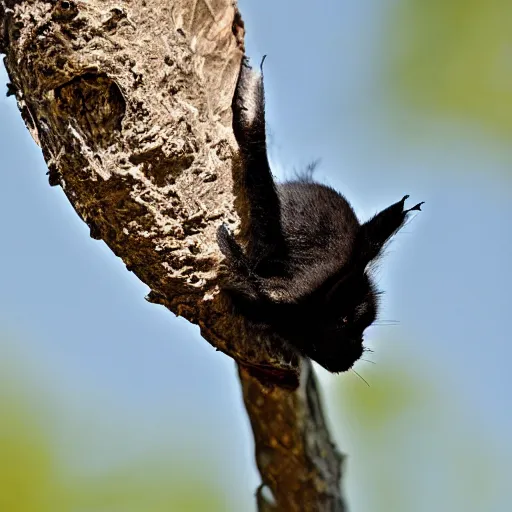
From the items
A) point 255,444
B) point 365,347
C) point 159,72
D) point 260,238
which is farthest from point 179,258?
point 255,444

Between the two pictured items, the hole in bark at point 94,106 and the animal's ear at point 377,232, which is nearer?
the hole in bark at point 94,106

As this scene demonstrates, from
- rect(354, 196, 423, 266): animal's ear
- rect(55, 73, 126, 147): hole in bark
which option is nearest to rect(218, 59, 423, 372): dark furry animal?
rect(354, 196, 423, 266): animal's ear

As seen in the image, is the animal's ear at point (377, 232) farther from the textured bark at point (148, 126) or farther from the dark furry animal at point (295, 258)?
the textured bark at point (148, 126)

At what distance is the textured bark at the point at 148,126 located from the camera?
7.41ft

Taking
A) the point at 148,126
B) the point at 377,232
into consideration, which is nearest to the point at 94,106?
the point at 148,126

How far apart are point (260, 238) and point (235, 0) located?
2.53 feet

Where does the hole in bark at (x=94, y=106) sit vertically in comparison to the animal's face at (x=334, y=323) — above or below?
above

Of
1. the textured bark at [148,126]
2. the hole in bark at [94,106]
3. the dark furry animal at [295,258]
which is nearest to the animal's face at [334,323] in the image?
the dark furry animal at [295,258]

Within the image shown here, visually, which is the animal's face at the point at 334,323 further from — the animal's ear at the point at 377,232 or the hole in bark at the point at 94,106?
the hole in bark at the point at 94,106

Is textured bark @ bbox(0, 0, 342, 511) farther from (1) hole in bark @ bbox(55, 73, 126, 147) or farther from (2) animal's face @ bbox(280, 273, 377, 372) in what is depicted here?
(2) animal's face @ bbox(280, 273, 377, 372)

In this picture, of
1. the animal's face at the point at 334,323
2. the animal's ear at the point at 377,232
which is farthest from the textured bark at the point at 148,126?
the animal's ear at the point at 377,232

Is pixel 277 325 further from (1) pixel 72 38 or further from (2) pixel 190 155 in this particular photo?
(1) pixel 72 38

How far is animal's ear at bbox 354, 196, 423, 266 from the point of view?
2623 mm

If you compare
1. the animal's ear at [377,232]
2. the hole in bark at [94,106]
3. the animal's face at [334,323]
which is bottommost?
the animal's face at [334,323]
